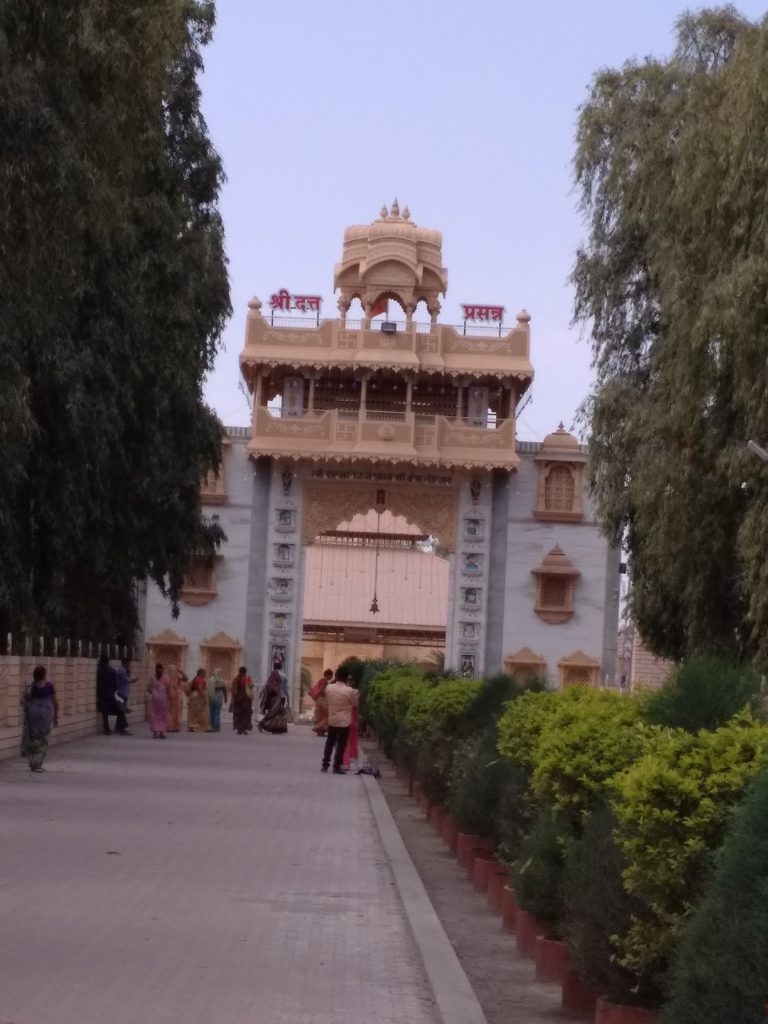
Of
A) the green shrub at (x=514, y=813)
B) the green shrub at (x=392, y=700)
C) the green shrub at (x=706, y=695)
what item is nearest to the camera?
the green shrub at (x=706, y=695)

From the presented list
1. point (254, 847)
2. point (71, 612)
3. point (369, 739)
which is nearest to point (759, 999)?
point (254, 847)

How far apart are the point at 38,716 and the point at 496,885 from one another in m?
9.80

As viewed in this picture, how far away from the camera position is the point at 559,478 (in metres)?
51.5

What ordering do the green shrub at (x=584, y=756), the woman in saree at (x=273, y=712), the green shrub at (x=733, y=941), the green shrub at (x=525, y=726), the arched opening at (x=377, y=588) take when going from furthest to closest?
the arched opening at (x=377, y=588) → the woman in saree at (x=273, y=712) → the green shrub at (x=525, y=726) → the green shrub at (x=584, y=756) → the green shrub at (x=733, y=941)

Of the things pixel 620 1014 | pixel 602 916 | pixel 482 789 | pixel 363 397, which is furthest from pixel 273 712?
pixel 620 1014

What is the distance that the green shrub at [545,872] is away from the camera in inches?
334

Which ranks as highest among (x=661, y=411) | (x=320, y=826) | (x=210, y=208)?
(x=210, y=208)

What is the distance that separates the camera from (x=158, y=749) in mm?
29062

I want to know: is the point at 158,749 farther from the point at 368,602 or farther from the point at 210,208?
the point at 368,602

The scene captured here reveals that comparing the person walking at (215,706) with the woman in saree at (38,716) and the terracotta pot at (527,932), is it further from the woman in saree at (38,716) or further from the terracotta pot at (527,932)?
the terracotta pot at (527,932)

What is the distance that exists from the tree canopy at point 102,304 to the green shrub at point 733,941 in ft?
33.4

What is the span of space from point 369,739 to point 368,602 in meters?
19.5

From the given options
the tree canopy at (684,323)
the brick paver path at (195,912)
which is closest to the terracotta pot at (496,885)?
the brick paver path at (195,912)

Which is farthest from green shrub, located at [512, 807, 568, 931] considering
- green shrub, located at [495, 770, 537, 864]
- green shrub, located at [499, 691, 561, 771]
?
green shrub, located at [499, 691, 561, 771]
